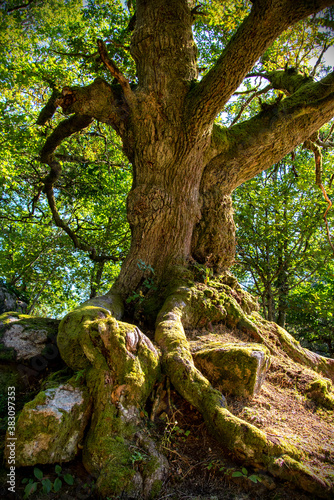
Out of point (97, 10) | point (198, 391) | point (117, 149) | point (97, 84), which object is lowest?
point (198, 391)

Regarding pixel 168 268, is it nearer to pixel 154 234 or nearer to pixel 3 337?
pixel 154 234

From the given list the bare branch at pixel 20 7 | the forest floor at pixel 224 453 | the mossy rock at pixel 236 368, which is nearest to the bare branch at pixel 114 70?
the mossy rock at pixel 236 368

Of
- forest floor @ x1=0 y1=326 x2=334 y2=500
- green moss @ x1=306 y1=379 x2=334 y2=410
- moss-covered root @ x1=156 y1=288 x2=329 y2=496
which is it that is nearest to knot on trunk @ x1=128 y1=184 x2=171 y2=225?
moss-covered root @ x1=156 y1=288 x2=329 y2=496

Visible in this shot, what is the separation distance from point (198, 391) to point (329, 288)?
9083 millimetres

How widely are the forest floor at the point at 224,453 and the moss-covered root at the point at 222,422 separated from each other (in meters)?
0.09

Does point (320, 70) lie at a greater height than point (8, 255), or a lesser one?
greater

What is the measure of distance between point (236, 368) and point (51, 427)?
1713 mm

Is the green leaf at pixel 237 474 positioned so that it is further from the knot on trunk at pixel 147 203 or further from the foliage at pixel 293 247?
the foliage at pixel 293 247

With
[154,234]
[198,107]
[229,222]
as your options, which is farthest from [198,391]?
[198,107]

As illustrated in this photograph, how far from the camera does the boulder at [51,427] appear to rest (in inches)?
77.4

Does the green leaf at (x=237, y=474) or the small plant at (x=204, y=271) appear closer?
the green leaf at (x=237, y=474)

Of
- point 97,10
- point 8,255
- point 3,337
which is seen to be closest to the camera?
point 3,337

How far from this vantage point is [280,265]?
9.74 m

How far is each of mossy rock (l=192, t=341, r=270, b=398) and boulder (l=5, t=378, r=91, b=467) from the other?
1.26m
